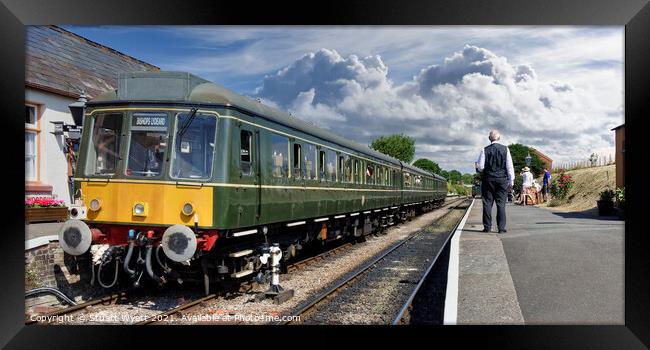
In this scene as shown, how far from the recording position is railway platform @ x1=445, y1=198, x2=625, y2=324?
6.25 m

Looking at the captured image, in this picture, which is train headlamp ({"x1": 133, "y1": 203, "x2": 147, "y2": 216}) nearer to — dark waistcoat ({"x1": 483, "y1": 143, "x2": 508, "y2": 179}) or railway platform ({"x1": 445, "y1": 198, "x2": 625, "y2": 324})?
railway platform ({"x1": 445, "y1": 198, "x2": 625, "y2": 324})

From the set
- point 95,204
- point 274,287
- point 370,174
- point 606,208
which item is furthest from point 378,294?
point 606,208

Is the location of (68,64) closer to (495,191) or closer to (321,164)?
(321,164)

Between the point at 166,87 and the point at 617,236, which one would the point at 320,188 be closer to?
the point at 166,87

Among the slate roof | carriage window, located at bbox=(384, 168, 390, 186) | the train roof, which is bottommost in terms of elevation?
carriage window, located at bbox=(384, 168, 390, 186)

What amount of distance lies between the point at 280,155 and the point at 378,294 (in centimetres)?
303

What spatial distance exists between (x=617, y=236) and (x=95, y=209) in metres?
9.09

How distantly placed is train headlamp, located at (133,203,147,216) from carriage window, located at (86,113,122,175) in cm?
69

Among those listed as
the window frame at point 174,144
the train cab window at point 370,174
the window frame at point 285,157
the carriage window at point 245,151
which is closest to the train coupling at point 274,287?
the carriage window at point 245,151

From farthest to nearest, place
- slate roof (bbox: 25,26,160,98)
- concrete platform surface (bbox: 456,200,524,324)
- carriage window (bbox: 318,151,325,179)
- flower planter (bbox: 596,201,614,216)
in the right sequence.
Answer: flower planter (bbox: 596,201,614,216)
slate roof (bbox: 25,26,160,98)
carriage window (bbox: 318,151,325,179)
concrete platform surface (bbox: 456,200,524,324)

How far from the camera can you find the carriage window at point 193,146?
785cm

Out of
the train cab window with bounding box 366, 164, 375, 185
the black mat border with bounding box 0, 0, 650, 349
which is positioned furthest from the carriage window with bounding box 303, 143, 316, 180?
the train cab window with bounding box 366, 164, 375, 185

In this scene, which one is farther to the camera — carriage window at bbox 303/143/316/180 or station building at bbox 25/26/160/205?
station building at bbox 25/26/160/205
